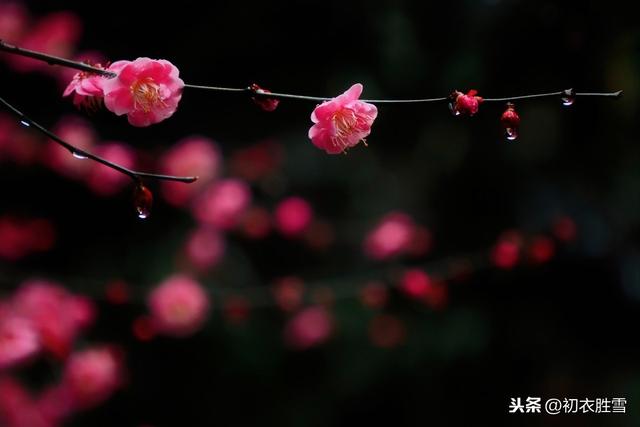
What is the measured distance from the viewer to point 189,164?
2.77 meters

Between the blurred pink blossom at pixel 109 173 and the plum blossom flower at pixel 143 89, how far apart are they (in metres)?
1.79

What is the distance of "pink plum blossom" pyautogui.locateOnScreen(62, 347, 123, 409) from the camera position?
235 centimetres

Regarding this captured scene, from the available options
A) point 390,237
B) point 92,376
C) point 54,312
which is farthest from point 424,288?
point 54,312

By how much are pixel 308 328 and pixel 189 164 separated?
2.90 ft

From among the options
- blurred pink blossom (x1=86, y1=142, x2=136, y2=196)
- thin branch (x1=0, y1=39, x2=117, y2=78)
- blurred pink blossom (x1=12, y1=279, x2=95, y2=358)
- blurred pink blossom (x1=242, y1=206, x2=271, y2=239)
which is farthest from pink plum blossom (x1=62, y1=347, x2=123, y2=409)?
thin branch (x1=0, y1=39, x2=117, y2=78)

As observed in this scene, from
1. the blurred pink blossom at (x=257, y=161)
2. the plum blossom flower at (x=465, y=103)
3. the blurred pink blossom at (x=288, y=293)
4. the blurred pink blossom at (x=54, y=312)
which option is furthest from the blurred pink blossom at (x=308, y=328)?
the plum blossom flower at (x=465, y=103)

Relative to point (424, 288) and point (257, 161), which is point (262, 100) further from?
point (424, 288)

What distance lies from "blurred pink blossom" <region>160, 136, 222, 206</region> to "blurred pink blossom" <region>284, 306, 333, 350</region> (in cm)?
71

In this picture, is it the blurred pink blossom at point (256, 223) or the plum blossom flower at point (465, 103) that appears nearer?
the plum blossom flower at point (465, 103)

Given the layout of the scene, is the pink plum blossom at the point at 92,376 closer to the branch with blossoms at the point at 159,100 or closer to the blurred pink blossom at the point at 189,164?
the blurred pink blossom at the point at 189,164

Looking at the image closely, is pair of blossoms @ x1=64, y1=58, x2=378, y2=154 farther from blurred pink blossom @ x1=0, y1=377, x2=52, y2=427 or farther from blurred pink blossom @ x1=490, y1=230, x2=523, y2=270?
blurred pink blossom @ x1=490, y1=230, x2=523, y2=270

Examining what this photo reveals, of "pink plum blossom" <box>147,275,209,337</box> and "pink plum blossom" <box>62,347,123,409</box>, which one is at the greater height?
"pink plum blossom" <box>147,275,209,337</box>

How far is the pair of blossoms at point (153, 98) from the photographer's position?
836 millimetres

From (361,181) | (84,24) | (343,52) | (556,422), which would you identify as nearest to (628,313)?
(556,422)
